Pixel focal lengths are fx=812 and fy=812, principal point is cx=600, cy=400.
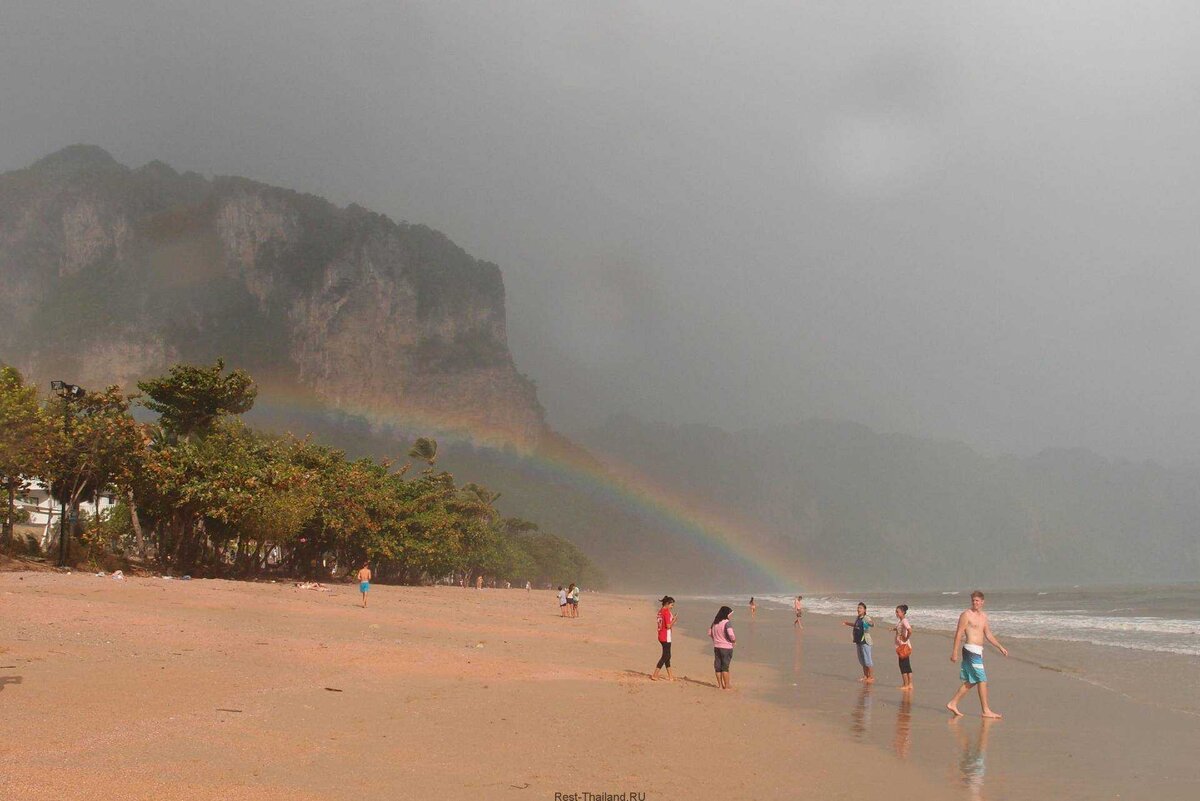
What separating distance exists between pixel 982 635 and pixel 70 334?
219 meters

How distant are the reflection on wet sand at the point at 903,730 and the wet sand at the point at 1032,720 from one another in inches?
0.8

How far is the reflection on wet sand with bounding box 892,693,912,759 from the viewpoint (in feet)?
34.9

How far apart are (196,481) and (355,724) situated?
2858 cm

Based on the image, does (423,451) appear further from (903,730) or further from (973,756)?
(973,756)

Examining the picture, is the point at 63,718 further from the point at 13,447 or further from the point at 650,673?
the point at 13,447

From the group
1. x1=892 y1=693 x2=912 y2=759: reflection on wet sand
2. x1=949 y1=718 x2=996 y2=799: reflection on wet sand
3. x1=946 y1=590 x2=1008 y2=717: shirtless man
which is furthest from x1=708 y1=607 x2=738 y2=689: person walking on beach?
x1=949 y1=718 x2=996 y2=799: reflection on wet sand

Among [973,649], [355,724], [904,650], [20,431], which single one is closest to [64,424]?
[20,431]

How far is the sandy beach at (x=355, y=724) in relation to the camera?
733cm

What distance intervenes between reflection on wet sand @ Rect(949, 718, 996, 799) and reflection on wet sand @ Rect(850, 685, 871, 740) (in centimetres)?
128

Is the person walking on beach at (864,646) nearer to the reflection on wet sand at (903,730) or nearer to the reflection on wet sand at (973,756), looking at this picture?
the reflection on wet sand at (903,730)

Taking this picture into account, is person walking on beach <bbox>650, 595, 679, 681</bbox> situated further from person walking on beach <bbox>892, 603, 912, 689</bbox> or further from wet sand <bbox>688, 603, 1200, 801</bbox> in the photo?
person walking on beach <bbox>892, 603, 912, 689</bbox>

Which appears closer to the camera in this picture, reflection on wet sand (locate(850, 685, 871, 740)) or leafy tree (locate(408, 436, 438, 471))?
reflection on wet sand (locate(850, 685, 871, 740))

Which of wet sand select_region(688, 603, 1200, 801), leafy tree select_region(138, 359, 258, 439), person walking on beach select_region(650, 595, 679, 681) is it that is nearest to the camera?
wet sand select_region(688, 603, 1200, 801)

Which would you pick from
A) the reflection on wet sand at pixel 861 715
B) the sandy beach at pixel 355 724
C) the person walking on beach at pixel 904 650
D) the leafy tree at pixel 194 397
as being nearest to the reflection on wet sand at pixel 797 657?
the sandy beach at pixel 355 724
